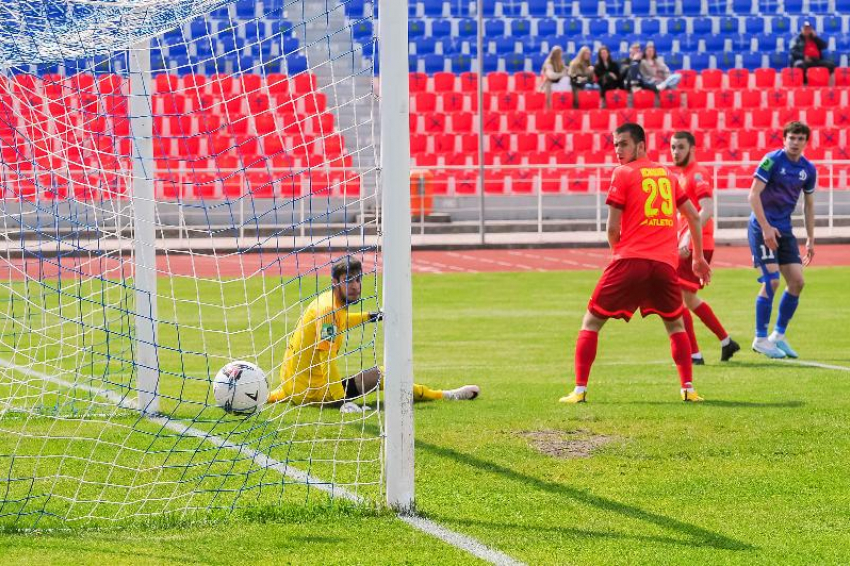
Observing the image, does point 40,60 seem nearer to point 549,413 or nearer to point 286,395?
point 286,395

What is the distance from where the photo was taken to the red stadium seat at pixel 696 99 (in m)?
29.7

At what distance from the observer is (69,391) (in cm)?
896

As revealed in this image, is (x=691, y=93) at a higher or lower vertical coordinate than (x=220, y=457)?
higher

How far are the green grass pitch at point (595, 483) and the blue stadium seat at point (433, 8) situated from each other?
78.2 ft

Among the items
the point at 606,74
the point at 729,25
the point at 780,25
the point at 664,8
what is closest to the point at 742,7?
the point at 729,25

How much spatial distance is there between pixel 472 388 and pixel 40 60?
343 cm

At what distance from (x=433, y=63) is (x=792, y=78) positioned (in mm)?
8464

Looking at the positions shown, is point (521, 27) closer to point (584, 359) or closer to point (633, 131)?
point (633, 131)

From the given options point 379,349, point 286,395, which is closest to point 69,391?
point 286,395

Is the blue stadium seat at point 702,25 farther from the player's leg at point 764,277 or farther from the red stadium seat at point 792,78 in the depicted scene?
the player's leg at point 764,277

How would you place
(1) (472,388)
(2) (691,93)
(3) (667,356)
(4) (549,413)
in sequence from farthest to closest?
(2) (691,93) < (3) (667,356) < (1) (472,388) < (4) (549,413)

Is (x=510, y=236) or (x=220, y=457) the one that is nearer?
(x=220, y=457)

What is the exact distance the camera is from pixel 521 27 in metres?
33.2

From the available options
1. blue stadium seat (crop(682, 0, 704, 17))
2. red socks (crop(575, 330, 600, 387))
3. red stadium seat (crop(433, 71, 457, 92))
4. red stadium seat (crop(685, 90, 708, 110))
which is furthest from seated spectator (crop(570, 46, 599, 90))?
red socks (crop(575, 330, 600, 387))
